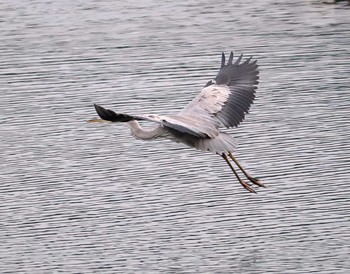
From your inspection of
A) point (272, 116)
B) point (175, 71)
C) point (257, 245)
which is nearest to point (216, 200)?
point (257, 245)

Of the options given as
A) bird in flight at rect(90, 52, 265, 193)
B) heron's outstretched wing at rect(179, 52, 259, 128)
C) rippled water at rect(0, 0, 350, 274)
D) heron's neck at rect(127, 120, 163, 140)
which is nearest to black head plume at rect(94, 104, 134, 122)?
bird in flight at rect(90, 52, 265, 193)

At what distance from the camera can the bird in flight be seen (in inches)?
355

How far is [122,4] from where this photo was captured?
20.6m

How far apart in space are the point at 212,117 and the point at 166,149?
3.20 m

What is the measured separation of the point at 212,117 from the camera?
9.68 metres

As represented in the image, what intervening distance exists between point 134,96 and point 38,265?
537cm

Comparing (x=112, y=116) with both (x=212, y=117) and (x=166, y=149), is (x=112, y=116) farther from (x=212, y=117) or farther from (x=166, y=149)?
(x=166, y=149)

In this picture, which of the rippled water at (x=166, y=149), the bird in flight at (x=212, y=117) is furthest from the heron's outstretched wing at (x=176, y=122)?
the rippled water at (x=166, y=149)

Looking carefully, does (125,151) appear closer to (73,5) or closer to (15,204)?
(15,204)

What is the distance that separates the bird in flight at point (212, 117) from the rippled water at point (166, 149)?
0.80 m

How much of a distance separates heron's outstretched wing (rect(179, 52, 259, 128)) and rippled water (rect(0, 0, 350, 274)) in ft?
3.66

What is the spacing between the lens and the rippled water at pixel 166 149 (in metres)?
10.0

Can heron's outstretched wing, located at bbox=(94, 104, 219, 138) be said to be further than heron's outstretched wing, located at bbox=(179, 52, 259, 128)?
No

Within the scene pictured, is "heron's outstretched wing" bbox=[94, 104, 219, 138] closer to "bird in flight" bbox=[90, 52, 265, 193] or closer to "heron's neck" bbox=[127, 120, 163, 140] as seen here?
"bird in flight" bbox=[90, 52, 265, 193]
